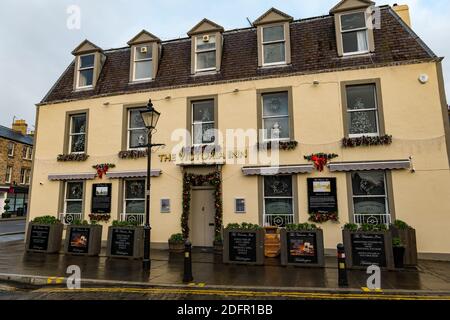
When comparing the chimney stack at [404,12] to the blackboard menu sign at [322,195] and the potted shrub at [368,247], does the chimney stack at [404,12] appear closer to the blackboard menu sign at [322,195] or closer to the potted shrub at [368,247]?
the blackboard menu sign at [322,195]

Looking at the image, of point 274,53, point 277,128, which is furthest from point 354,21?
point 277,128

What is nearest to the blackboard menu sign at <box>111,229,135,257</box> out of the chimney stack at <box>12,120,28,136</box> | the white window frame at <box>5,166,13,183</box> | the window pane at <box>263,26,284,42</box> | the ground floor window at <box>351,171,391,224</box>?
the ground floor window at <box>351,171,391,224</box>

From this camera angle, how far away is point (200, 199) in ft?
43.0

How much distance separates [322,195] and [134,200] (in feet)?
26.4

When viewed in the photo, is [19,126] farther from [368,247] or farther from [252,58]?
[368,247]

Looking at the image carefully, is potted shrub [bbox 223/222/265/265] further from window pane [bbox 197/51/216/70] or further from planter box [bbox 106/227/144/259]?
window pane [bbox 197/51/216/70]

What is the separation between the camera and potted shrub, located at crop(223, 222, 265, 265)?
9773mm

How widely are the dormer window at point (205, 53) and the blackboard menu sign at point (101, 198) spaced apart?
6889mm

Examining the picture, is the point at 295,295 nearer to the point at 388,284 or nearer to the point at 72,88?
the point at 388,284

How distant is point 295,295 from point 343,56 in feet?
32.1

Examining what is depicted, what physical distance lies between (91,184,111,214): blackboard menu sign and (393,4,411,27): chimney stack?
15109 mm

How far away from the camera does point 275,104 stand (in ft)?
42.3
